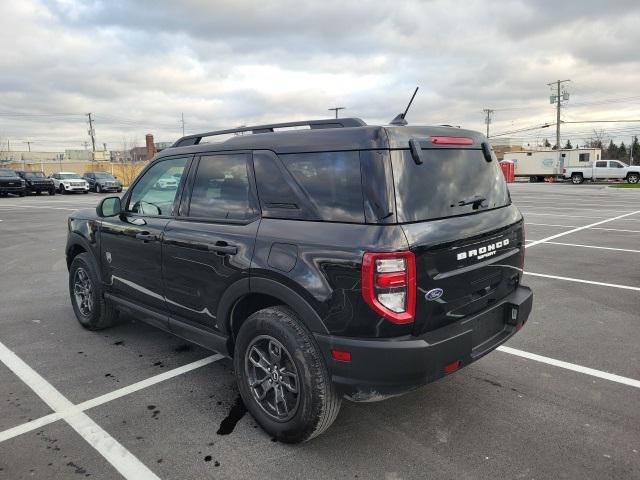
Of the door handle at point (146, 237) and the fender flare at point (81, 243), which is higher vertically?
the door handle at point (146, 237)

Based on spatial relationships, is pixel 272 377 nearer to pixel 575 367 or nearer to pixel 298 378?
pixel 298 378

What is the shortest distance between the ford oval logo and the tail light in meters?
0.10

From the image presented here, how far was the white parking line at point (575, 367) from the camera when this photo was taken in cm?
372

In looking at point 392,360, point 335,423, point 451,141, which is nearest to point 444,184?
point 451,141

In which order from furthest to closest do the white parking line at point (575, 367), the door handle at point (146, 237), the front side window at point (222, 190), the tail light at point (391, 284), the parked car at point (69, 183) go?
the parked car at point (69, 183) → the door handle at point (146, 237) → the white parking line at point (575, 367) → the front side window at point (222, 190) → the tail light at point (391, 284)

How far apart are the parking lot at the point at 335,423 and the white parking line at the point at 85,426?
1 centimetres

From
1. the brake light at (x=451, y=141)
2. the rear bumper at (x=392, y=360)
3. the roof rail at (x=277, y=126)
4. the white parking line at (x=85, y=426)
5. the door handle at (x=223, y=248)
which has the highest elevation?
the roof rail at (x=277, y=126)

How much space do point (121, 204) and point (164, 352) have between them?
4.54 ft

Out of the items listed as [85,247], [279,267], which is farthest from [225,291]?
[85,247]

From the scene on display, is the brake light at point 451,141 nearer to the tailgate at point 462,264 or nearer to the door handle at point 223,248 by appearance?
the tailgate at point 462,264

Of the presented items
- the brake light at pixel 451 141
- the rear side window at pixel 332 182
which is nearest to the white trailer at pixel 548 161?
the brake light at pixel 451 141

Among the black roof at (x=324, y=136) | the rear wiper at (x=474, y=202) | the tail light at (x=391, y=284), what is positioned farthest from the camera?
the rear wiper at (x=474, y=202)

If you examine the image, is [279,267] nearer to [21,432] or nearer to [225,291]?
[225,291]

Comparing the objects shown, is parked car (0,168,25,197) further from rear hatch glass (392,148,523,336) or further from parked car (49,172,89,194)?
rear hatch glass (392,148,523,336)
